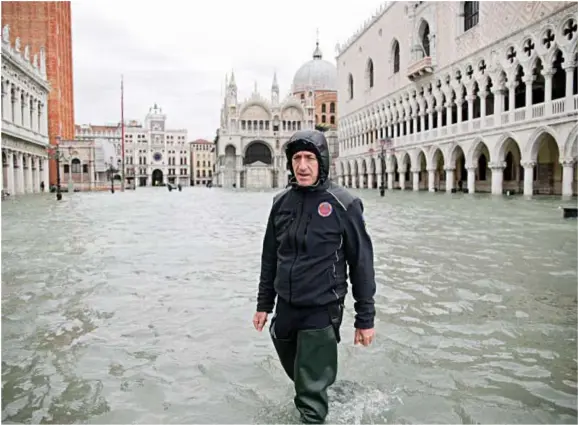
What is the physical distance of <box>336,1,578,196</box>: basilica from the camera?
25344mm

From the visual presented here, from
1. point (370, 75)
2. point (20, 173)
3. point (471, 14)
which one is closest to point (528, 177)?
point (471, 14)

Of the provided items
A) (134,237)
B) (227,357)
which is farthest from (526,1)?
(227,357)

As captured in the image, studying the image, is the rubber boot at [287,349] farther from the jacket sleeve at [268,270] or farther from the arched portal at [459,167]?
the arched portal at [459,167]

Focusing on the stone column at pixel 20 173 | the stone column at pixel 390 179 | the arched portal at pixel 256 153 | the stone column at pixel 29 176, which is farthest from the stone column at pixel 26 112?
the arched portal at pixel 256 153

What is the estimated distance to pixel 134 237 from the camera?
11.8 m

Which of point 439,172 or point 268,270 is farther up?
point 439,172

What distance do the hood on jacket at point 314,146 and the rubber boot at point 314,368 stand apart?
0.89 metres

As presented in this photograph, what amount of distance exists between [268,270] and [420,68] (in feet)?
129

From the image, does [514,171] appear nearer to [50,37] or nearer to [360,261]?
[360,261]

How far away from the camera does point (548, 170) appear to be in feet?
100

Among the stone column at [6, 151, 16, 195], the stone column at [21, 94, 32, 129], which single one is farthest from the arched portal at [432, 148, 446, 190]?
the stone column at [21, 94, 32, 129]

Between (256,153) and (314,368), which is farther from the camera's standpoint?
(256,153)

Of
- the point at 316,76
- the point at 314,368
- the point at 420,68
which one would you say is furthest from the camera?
the point at 316,76

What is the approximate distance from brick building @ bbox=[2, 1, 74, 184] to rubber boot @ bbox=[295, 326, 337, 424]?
54525mm
